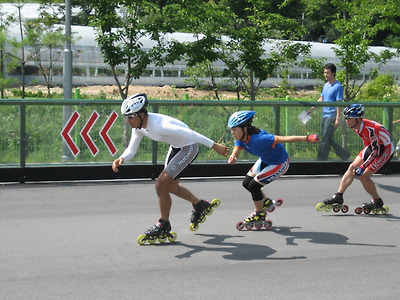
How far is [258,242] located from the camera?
8.46 meters

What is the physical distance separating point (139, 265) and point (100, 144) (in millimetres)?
6969

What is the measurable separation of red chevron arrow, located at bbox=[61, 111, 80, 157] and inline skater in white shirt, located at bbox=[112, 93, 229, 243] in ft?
18.0

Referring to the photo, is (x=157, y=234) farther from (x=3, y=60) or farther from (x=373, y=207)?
(x=3, y=60)

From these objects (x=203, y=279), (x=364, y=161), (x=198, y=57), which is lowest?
(x=203, y=279)

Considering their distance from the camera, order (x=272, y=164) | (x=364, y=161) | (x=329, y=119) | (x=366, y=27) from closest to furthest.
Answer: (x=272, y=164), (x=364, y=161), (x=329, y=119), (x=366, y=27)

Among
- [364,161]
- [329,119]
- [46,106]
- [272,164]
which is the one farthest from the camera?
[329,119]

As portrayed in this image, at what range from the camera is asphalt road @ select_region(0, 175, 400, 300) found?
20.9ft

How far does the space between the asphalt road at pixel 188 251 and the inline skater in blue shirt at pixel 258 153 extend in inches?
15.5

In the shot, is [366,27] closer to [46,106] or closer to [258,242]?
[46,106]

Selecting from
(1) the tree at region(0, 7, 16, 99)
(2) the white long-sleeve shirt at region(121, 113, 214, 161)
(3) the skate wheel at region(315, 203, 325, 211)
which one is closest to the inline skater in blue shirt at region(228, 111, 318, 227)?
(2) the white long-sleeve shirt at region(121, 113, 214, 161)

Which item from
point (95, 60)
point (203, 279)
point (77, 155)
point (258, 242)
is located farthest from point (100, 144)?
point (95, 60)

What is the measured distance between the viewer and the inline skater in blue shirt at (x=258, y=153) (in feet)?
29.1

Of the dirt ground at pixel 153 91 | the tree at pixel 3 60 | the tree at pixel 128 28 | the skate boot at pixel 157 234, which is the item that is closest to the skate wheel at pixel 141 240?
the skate boot at pixel 157 234

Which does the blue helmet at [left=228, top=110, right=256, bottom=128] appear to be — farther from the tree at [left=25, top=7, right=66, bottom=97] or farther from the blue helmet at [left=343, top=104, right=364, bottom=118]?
the tree at [left=25, top=7, right=66, bottom=97]
